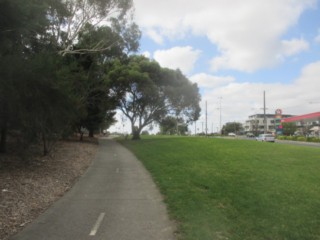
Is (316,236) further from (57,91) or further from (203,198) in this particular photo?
(57,91)

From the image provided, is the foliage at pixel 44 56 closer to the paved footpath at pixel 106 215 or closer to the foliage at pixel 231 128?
the paved footpath at pixel 106 215

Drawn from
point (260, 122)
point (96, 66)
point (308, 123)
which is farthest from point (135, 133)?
point (260, 122)

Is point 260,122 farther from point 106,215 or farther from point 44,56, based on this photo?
point 106,215

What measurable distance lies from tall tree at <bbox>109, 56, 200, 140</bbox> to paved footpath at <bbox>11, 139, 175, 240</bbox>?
96.1 feet

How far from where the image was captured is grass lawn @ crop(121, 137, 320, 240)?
755cm

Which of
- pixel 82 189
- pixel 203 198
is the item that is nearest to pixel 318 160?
pixel 203 198

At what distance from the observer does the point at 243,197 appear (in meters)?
10.3

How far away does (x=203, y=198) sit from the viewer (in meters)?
10.5

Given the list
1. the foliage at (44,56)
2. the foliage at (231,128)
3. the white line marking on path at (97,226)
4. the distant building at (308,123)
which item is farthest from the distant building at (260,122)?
the white line marking on path at (97,226)

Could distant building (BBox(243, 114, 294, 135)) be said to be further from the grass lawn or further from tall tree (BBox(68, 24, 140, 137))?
the grass lawn

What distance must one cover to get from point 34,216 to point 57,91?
558 cm

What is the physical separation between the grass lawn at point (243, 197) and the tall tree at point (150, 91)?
25.7 metres

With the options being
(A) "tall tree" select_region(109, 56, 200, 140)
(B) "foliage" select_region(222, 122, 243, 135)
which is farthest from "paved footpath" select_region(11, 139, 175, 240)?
Answer: (B) "foliage" select_region(222, 122, 243, 135)

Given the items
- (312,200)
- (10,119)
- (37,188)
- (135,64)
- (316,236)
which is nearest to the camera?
(316,236)
